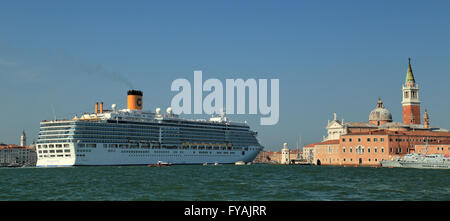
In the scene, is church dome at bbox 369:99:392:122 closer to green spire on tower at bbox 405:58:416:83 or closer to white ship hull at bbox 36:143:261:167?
green spire on tower at bbox 405:58:416:83

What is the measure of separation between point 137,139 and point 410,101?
70392mm

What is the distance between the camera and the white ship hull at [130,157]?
81.6 meters

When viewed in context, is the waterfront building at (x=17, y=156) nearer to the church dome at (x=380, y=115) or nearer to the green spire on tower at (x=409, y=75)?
the church dome at (x=380, y=115)

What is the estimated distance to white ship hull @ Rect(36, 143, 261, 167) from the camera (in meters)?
81.6

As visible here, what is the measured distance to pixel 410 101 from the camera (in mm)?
126875

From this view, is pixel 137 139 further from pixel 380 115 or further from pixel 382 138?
pixel 380 115

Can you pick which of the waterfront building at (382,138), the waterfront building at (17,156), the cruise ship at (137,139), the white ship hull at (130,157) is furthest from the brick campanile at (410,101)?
the waterfront building at (17,156)

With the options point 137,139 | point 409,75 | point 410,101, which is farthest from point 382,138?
point 137,139

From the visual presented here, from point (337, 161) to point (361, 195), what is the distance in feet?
269

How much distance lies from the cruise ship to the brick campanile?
41574mm

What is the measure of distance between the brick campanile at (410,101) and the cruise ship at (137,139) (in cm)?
4157
